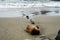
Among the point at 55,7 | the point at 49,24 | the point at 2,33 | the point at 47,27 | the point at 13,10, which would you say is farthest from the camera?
the point at 55,7

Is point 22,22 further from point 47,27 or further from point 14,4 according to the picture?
point 14,4

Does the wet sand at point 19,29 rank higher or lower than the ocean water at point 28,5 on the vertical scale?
lower

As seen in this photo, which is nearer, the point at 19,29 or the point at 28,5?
the point at 19,29

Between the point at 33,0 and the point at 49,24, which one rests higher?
the point at 33,0

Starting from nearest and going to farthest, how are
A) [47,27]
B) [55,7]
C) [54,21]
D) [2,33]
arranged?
1. [2,33]
2. [47,27]
3. [54,21]
4. [55,7]

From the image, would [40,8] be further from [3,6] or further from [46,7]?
[3,6]

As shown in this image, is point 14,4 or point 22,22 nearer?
point 22,22

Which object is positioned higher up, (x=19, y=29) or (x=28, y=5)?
(x=28, y=5)

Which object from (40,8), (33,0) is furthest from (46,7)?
(33,0)

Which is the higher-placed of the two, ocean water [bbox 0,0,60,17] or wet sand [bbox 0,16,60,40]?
ocean water [bbox 0,0,60,17]

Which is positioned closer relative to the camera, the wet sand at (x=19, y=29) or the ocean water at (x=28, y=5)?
the wet sand at (x=19, y=29)

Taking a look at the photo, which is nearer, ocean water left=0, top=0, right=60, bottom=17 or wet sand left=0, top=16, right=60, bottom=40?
wet sand left=0, top=16, right=60, bottom=40

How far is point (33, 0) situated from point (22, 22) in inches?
58.4

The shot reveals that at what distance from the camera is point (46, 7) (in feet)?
11.4
